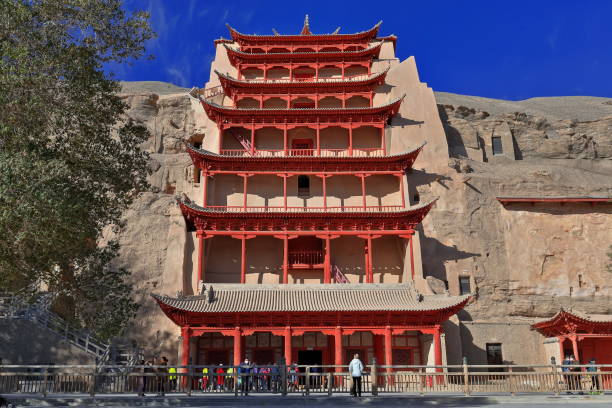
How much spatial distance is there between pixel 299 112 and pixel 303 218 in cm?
726

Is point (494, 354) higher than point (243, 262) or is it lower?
lower

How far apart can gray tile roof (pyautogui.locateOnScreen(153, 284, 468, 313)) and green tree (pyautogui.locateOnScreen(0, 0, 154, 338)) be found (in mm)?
7026

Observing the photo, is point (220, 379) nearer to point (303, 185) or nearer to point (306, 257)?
point (306, 257)

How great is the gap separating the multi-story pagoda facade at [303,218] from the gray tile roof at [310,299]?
73mm

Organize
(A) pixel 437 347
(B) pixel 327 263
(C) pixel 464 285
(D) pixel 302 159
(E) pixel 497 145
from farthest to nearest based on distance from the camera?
(E) pixel 497 145 → (D) pixel 302 159 → (C) pixel 464 285 → (B) pixel 327 263 → (A) pixel 437 347

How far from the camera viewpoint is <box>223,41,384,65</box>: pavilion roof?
37.4 m

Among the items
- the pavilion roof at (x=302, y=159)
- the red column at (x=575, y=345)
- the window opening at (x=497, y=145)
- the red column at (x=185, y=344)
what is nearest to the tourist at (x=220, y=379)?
the red column at (x=185, y=344)

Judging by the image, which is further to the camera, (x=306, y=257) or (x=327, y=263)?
(x=306, y=257)

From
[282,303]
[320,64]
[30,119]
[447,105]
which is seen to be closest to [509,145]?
[447,105]

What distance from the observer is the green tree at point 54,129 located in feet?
44.7

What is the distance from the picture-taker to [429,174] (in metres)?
33.4

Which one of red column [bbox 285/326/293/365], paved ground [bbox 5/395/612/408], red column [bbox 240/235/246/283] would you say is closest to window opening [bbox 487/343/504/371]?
red column [bbox 285/326/293/365]

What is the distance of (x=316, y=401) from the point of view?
15.5 meters

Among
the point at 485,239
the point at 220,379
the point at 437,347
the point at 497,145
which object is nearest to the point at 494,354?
the point at 437,347
